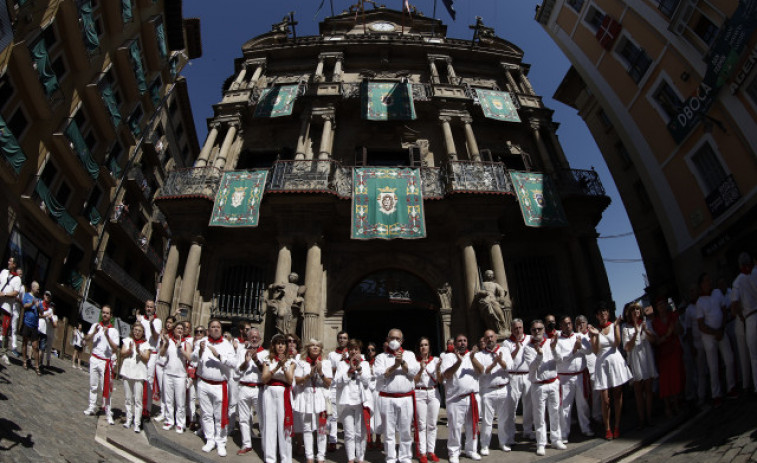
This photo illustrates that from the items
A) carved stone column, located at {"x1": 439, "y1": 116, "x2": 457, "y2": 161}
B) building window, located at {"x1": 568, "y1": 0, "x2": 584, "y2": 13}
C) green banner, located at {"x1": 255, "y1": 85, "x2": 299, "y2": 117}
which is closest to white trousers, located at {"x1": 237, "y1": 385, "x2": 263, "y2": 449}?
carved stone column, located at {"x1": 439, "y1": 116, "x2": 457, "y2": 161}

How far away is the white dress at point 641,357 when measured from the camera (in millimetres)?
6477

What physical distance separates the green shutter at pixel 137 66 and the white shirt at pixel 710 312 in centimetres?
2388

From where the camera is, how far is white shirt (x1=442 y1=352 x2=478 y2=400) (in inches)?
246

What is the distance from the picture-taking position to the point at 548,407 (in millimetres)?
6195

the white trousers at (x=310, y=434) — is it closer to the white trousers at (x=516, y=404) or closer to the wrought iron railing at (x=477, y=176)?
the white trousers at (x=516, y=404)

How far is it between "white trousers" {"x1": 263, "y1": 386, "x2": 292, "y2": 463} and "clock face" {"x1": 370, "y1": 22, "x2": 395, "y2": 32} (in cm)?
2189

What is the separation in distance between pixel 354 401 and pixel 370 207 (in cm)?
844

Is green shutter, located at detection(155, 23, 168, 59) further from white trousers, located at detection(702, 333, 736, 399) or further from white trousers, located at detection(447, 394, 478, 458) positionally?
white trousers, located at detection(702, 333, 736, 399)

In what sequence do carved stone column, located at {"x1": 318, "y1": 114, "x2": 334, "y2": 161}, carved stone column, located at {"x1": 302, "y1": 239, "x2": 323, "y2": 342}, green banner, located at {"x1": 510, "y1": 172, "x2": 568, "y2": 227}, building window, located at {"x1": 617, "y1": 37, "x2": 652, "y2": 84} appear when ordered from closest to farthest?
carved stone column, located at {"x1": 302, "y1": 239, "x2": 323, "y2": 342}
green banner, located at {"x1": 510, "y1": 172, "x2": 568, "y2": 227}
building window, located at {"x1": 617, "y1": 37, "x2": 652, "y2": 84}
carved stone column, located at {"x1": 318, "y1": 114, "x2": 334, "y2": 161}

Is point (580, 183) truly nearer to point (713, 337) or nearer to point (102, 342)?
point (713, 337)

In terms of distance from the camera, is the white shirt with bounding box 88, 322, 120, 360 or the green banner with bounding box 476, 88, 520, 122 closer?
the white shirt with bounding box 88, 322, 120, 360

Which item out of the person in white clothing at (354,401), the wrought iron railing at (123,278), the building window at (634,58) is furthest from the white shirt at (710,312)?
the wrought iron railing at (123,278)

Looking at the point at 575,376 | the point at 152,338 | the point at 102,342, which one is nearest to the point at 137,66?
the point at 102,342

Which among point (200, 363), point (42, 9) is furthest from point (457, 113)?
point (42, 9)
